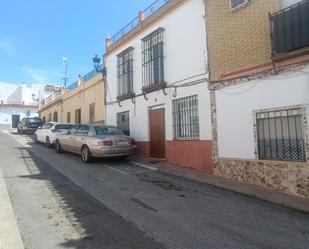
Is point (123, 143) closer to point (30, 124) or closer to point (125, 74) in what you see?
point (125, 74)

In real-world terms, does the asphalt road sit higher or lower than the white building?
lower

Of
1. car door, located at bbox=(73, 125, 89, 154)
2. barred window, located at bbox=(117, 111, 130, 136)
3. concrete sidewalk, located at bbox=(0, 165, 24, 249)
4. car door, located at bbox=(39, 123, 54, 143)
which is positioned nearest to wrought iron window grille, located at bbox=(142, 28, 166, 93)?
barred window, located at bbox=(117, 111, 130, 136)

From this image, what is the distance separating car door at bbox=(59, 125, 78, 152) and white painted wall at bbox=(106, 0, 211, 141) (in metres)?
2.66

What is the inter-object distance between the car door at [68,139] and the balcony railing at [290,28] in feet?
31.0

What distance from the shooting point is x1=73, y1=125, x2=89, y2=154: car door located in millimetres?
13712

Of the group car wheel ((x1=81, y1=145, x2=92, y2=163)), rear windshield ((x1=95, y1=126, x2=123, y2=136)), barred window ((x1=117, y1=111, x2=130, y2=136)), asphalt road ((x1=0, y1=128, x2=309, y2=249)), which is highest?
barred window ((x1=117, y1=111, x2=130, y2=136))

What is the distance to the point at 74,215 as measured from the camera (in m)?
6.29

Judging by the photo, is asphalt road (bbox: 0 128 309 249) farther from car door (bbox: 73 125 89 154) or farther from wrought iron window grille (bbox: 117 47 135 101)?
wrought iron window grille (bbox: 117 47 135 101)

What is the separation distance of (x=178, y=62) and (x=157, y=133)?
3052 millimetres

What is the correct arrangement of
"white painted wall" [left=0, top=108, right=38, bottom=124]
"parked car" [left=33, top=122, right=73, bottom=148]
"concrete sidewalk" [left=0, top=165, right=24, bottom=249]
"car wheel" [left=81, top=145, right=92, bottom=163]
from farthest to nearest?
"white painted wall" [left=0, top=108, right=38, bottom=124], "parked car" [left=33, top=122, right=73, bottom=148], "car wheel" [left=81, top=145, right=92, bottom=163], "concrete sidewalk" [left=0, top=165, right=24, bottom=249]

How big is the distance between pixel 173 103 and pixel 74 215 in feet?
24.3

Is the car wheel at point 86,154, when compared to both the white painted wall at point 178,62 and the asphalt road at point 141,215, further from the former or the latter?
the asphalt road at point 141,215

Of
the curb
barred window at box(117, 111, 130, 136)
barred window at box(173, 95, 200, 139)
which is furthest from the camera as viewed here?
barred window at box(117, 111, 130, 136)

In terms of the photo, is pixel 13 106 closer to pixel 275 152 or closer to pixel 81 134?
pixel 81 134
